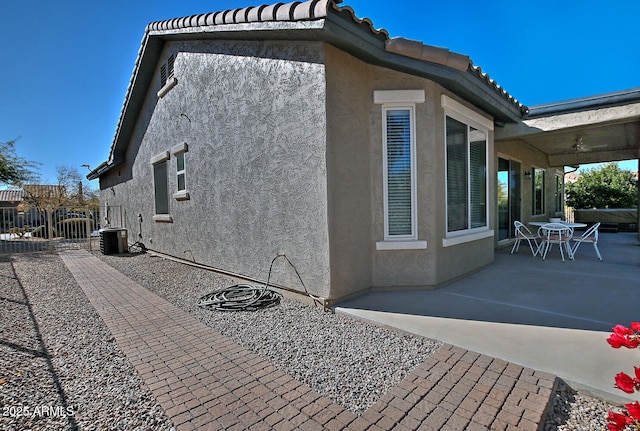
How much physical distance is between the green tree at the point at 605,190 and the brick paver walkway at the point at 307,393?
24.6m

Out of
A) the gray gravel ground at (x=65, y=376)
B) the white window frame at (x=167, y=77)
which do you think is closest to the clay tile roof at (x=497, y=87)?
the gray gravel ground at (x=65, y=376)

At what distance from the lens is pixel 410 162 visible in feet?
18.6

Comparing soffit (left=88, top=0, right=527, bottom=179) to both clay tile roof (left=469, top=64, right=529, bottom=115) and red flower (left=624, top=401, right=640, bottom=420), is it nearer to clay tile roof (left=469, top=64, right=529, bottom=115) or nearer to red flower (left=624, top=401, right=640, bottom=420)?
clay tile roof (left=469, top=64, right=529, bottom=115)

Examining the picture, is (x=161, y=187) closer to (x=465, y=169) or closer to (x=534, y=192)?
(x=465, y=169)

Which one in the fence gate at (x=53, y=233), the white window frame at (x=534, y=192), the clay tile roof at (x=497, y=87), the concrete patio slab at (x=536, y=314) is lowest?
the concrete patio slab at (x=536, y=314)

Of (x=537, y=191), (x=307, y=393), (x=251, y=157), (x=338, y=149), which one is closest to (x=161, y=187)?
(x=251, y=157)

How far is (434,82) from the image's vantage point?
5652 millimetres

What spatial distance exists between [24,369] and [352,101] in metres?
5.53

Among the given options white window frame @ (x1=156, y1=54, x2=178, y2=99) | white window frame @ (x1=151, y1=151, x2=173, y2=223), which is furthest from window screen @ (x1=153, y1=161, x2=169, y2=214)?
white window frame @ (x1=156, y1=54, x2=178, y2=99)

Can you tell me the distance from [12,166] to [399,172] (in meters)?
24.2

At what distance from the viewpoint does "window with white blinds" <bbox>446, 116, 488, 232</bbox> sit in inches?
247

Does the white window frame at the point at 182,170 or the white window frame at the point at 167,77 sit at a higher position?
the white window frame at the point at 167,77

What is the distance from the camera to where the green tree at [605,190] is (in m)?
20.2

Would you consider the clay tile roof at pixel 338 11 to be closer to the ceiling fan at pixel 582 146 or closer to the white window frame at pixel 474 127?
the white window frame at pixel 474 127
